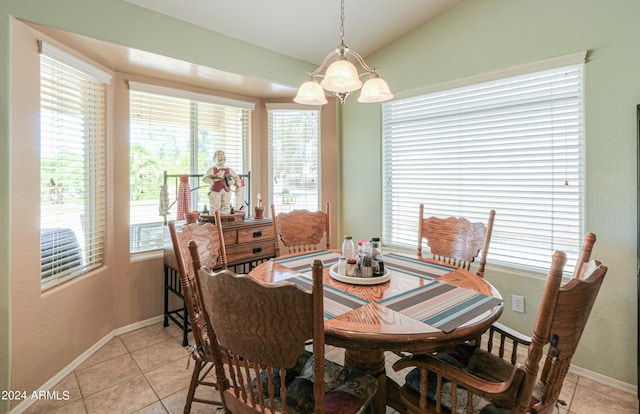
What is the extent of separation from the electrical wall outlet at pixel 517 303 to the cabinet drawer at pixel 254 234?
87.0 inches

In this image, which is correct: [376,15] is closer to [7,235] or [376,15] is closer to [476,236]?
[476,236]

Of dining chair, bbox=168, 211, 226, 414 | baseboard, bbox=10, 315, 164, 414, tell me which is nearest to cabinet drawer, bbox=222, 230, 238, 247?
dining chair, bbox=168, 211, 226, 414

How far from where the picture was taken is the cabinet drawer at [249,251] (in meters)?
2.86

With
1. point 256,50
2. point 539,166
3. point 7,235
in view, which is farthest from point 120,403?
point 539,166

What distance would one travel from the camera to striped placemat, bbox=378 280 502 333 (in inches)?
50.1

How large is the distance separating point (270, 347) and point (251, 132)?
309 cm

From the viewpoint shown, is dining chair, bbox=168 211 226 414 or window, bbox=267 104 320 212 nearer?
dining chair, bbox=168 211 226 414

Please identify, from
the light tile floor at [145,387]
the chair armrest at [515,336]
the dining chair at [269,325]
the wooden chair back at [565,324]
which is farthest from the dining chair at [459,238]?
the dining chair at [269,325]

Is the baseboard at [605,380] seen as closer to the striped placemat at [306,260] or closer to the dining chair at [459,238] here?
the dining chair at [459,238]

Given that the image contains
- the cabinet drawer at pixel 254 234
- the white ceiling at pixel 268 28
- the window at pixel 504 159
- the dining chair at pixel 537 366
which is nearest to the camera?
the dining chair at pixel 537 366

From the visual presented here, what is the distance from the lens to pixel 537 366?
0.95 m

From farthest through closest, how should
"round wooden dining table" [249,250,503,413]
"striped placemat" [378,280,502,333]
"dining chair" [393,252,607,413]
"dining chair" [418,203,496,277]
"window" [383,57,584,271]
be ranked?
"window" [383,57,584,271] → "dining chair" [418,203,496,277] → "striped placemat" [378,280,502,333] → "round wooden dining table" [249,250,503,413] → "dining chair" [393,252,607,413]

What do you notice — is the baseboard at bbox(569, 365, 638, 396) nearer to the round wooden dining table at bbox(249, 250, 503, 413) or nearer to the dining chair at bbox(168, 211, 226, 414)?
the round wooden dining table at bbox(249, 250, 503, 413)

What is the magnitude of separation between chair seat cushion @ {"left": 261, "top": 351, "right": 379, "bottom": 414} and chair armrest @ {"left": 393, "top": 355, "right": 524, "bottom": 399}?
185mm
